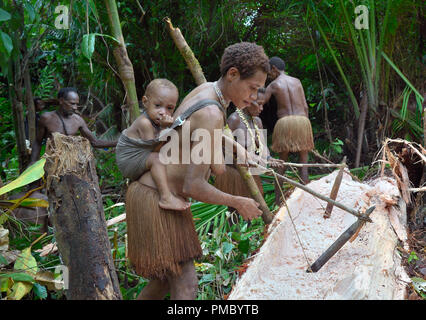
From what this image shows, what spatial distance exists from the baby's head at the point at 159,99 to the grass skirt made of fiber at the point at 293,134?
2710 mm

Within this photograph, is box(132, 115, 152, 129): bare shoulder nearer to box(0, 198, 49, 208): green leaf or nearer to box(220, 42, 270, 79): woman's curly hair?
box(220, 42, 270, 79): woman's curly hair

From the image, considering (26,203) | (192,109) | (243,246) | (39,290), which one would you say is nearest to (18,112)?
(26,203)

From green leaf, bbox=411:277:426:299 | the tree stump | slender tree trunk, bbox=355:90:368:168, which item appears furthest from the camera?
slender tree trunk, bbox=355:90:368:168

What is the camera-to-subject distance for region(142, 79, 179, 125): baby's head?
2.78m

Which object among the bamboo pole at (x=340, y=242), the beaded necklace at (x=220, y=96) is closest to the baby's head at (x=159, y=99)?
the beaded necklace at (x=220, y=96)

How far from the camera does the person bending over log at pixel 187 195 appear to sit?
2.19 m

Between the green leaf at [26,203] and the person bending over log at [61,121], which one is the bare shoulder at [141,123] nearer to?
the green leaf at [26,203]

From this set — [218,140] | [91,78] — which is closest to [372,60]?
[91,78]

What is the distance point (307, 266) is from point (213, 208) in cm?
173

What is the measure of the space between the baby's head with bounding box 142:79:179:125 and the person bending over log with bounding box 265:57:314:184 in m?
2.71

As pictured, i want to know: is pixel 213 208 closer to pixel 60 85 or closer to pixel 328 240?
pixel 328 240

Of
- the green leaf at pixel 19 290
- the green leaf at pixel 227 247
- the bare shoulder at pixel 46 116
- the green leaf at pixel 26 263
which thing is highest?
the bare shoulder at pixel 46 116

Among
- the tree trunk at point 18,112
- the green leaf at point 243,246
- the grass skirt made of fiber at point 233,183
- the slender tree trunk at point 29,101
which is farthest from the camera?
the slender tree trunk at point 29,101

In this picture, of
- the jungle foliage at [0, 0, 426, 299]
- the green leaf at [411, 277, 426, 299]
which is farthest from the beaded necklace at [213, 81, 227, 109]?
the jungle foliage at [0, 0, 426, 299]
